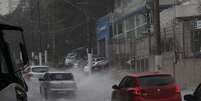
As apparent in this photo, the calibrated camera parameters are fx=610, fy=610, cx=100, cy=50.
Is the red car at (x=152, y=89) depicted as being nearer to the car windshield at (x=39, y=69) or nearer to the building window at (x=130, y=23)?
the car windshield at (x=39, y=69)

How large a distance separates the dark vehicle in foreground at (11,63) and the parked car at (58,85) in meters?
22.2

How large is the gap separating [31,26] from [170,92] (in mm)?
75551

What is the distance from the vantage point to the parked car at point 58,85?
31891 mm

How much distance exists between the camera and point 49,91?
105 ft

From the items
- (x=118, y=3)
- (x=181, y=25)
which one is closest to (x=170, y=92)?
(x=181, y=25)

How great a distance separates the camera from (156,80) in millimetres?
19953

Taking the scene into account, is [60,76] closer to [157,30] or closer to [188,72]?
[157,30]

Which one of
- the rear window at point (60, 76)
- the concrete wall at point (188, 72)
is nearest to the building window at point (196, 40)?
the concrete wall at point (188, 72)

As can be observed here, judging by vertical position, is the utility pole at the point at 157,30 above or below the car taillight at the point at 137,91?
above

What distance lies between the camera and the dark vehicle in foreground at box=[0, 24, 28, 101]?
732 centimetres

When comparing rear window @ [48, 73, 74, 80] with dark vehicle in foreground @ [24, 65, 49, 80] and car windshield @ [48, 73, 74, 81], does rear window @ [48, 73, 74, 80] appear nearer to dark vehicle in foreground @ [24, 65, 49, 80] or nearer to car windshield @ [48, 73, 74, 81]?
car windshield @ [48, 73, 74, 81]

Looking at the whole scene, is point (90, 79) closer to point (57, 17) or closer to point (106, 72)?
point (106, 72)

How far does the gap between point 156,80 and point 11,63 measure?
1191cm

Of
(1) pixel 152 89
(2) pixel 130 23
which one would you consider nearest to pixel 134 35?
(2) pixel 130 23
